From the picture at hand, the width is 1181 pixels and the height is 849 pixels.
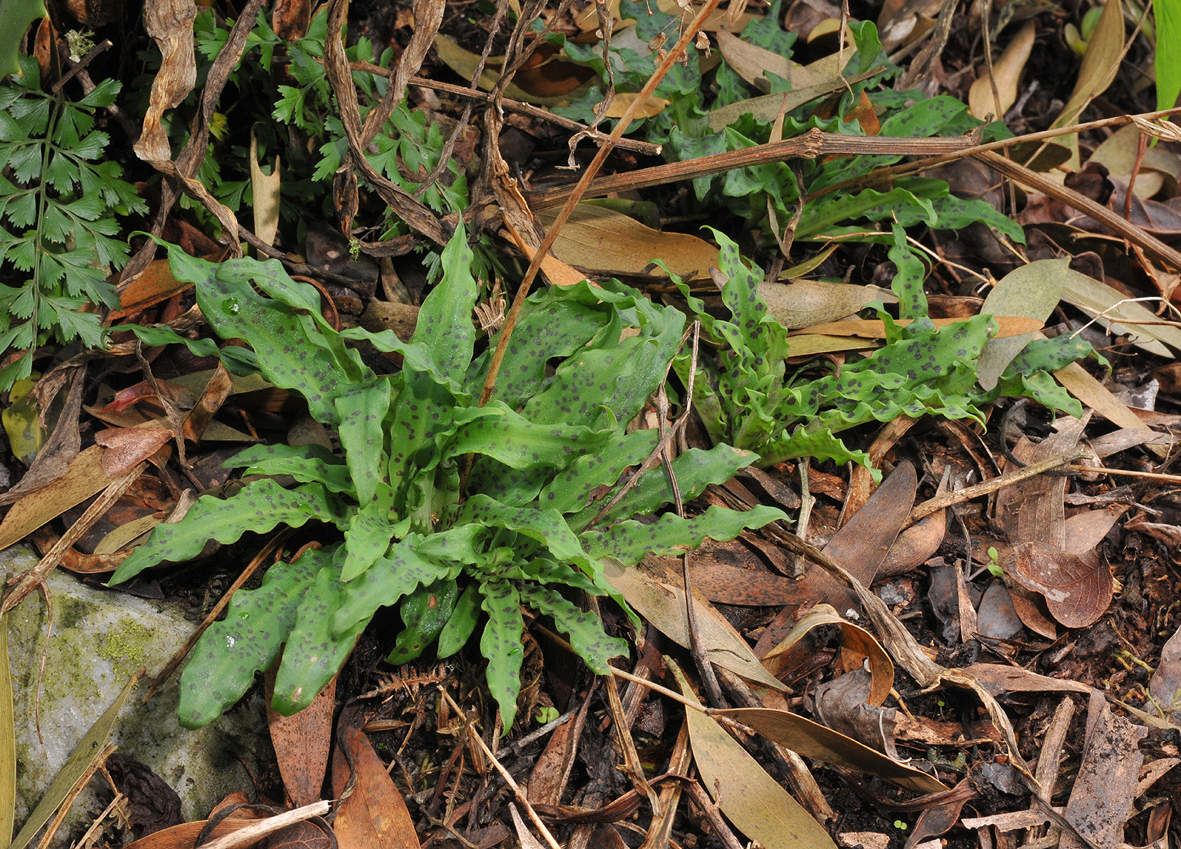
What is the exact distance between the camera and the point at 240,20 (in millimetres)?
1719

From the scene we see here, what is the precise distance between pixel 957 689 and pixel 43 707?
75.0 inches

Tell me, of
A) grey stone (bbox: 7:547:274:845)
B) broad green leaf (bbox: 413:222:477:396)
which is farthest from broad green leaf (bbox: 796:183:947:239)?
grey stone (bbox: 7:547:274:845)

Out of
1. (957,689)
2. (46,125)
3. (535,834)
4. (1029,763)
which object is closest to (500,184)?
(46,125)

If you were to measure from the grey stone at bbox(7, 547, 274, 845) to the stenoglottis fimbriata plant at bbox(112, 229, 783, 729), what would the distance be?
256 millimetres

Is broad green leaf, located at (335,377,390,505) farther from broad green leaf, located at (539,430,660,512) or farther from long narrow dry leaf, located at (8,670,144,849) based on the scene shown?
long narrow dry leaf, located at (8,670,144,849)

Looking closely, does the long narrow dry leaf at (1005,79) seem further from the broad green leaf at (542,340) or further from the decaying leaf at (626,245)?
the broad green leaf at (542,340)

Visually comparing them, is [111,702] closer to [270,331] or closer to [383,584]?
[383,584]

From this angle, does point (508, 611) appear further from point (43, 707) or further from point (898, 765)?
point (43, 707)

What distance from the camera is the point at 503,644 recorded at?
1570 millimetres

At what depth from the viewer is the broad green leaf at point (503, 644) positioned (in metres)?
1.52

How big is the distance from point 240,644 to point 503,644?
47 cm

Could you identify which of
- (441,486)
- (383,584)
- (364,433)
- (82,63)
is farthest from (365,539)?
(82,63)

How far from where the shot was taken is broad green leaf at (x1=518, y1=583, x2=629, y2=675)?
61.8 inches

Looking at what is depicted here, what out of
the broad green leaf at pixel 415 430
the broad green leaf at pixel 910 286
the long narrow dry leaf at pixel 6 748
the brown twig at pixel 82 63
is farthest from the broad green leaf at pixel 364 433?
the broad green leaf at pixel 910 286
